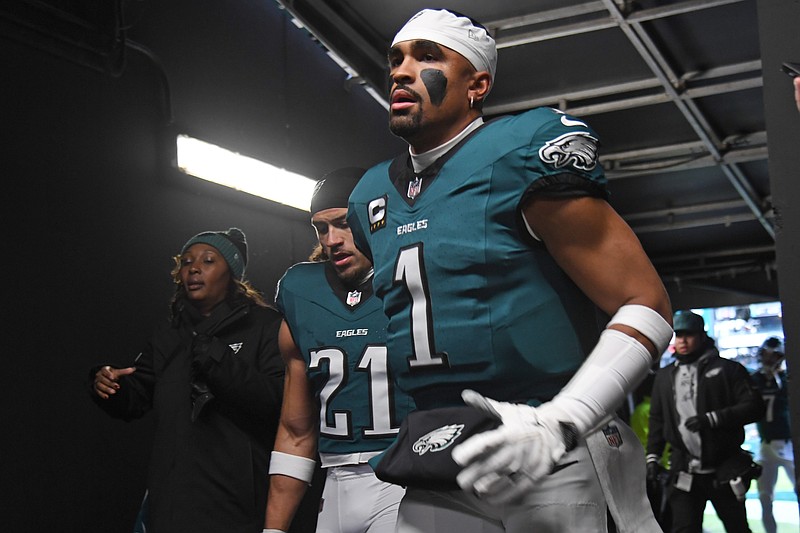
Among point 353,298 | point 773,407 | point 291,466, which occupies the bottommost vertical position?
point 291,466

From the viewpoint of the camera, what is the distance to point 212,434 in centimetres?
374

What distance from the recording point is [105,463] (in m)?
4.78

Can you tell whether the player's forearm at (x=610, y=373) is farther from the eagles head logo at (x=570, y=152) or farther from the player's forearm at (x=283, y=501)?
the player's forearm at (x=283, y=501)

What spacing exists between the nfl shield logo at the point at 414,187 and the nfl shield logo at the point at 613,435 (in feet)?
2.31

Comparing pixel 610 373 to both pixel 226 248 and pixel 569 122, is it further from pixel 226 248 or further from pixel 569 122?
pixel 226 248

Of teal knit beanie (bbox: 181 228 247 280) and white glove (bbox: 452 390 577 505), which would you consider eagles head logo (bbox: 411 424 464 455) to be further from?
Result: teal knit beanie (bbox: 181 228 247 280)

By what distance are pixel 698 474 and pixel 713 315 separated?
1405 cm

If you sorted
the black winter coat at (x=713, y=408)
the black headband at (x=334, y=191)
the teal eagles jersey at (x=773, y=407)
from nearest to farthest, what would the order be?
the black headband at (x=334, y=191)
the black winter coat at (x=713, y=408)
the teal eagles jersey at (x=773, y=407)

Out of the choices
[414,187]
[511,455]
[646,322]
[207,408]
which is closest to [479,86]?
[414,187]

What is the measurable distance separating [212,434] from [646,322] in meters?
2.35

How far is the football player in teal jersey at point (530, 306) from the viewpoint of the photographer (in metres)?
1.85

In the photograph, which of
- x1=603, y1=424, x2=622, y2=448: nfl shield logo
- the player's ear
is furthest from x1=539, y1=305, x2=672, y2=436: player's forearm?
the player's ear

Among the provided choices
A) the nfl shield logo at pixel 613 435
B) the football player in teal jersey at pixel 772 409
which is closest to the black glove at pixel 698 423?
the nfl shield logo at pixel 613 435

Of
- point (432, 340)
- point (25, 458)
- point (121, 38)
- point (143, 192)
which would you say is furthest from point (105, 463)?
point (432, 340)
